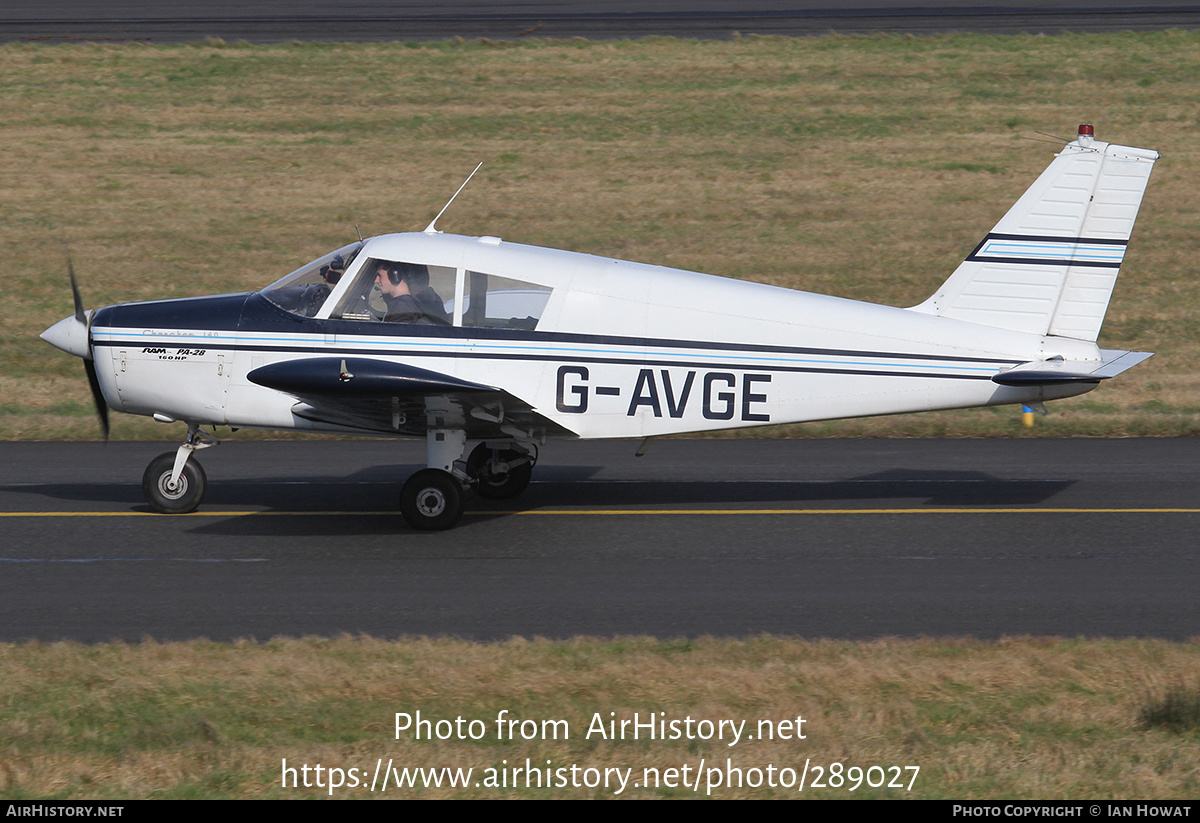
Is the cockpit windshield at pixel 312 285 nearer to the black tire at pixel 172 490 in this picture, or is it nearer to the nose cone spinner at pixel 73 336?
the nose cone spinner at pixel 73 336

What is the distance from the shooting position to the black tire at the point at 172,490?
11039 millimetres

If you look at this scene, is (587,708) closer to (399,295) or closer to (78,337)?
(399,295)

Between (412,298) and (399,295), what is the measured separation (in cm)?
11

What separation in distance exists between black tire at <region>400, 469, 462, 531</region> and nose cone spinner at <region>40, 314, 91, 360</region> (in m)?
2.86

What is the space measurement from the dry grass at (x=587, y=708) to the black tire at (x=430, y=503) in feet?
9.39

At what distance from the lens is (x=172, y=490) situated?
435 inches

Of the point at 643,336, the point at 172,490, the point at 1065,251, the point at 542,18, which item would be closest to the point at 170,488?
the point at 172,490

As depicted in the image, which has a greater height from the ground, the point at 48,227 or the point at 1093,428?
the point at 48,227

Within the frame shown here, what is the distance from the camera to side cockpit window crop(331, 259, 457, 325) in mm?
10352

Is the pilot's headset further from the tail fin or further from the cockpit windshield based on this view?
the tail fin

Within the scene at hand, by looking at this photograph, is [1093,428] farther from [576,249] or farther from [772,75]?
[772,75]

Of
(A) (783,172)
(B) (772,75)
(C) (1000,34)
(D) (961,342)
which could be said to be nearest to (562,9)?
(B) (772,75)

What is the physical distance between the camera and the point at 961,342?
33.7ft

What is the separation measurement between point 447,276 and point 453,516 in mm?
1894
